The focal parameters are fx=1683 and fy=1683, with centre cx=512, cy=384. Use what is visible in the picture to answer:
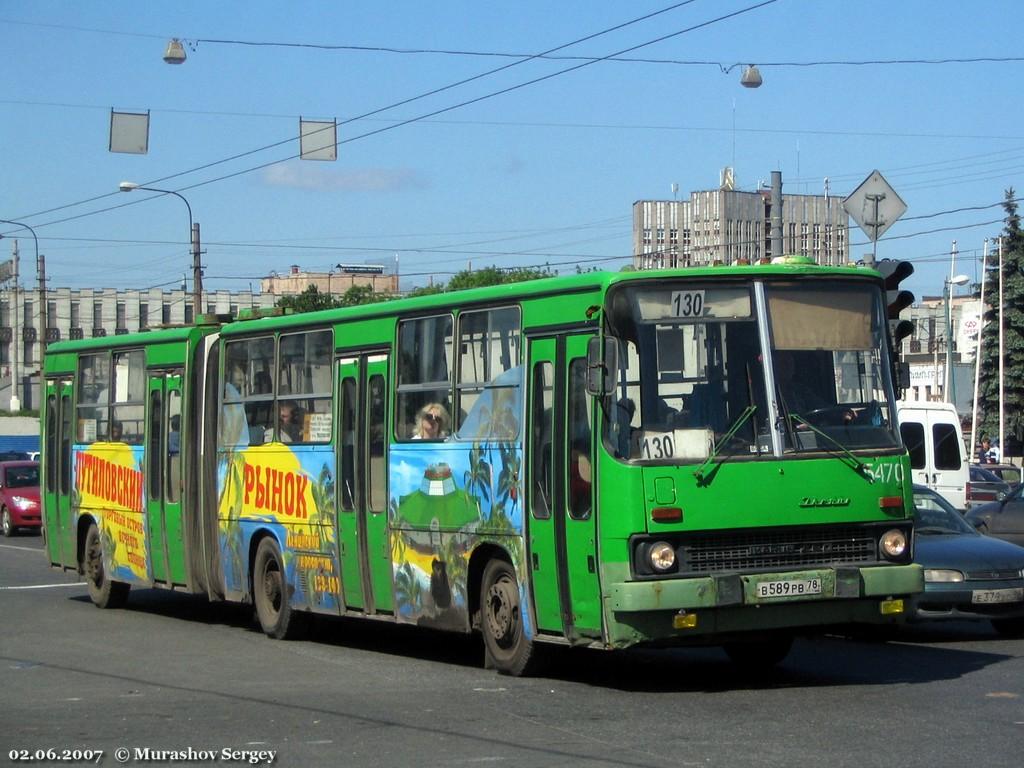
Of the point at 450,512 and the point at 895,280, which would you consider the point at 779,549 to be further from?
the point at 895,280

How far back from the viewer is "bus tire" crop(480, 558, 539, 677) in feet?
40.0

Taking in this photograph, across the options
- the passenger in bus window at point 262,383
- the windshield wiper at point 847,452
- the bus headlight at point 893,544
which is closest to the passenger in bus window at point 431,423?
the passenger in bus window at point 262,383

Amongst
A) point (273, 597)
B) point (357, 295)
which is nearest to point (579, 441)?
point (273, 597)

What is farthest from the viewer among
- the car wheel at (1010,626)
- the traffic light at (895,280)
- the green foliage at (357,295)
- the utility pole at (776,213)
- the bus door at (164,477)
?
the green foliage at (357,295)

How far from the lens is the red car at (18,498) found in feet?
125

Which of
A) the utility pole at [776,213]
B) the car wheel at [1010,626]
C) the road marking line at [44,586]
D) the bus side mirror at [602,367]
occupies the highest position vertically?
the utility pole at [776,213]

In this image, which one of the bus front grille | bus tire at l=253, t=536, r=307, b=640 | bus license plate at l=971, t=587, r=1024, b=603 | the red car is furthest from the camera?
the red car

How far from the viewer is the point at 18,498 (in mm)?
38250

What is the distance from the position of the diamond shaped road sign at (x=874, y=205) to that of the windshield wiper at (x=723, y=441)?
31.0ft

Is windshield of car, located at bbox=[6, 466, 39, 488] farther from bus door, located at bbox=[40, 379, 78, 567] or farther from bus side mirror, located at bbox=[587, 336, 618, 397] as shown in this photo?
bus side mirror, located at bbox=[587, 336, 618, 397]

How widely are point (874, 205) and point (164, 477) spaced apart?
8.88 metres

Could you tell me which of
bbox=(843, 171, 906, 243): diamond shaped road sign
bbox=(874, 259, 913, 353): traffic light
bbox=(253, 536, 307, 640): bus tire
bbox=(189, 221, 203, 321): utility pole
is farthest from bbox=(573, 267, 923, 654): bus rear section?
bbox=(189, 221, 203, 321): utility pole

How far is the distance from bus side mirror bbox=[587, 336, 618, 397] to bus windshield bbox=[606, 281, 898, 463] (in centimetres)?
8

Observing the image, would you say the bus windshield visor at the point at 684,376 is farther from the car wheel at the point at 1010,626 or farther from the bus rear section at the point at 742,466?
the car wheel at the point at 1010,626
